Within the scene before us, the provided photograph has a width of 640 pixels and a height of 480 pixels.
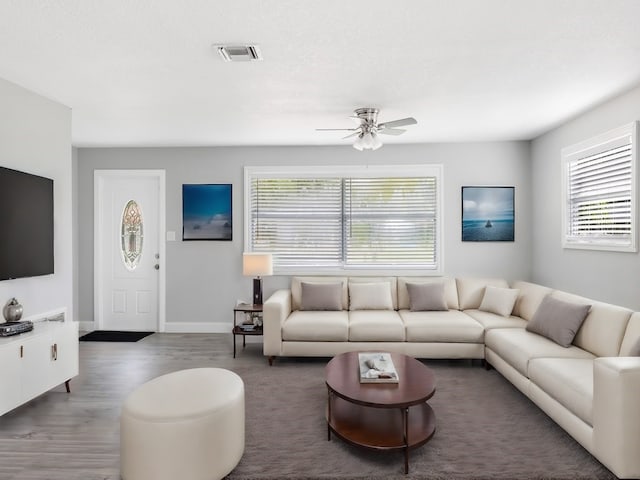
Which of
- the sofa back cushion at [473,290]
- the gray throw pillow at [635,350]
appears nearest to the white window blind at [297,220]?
the sofa back cushion at [473,290]

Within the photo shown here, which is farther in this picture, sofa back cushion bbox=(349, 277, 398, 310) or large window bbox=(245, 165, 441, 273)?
large window bbox=(245, 165, 441, 273)

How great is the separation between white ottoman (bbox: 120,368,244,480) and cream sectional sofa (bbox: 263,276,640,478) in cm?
176

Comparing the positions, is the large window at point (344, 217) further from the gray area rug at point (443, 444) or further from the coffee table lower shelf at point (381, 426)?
the coffee table lower shelf at point (381, 426)

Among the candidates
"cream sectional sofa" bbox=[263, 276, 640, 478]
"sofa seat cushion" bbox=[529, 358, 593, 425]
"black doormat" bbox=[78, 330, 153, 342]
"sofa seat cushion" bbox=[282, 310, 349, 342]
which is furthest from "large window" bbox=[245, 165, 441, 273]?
"sofa seat cushion" bbox=[529, 358, 593, 425]

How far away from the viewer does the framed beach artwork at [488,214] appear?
15.4ft

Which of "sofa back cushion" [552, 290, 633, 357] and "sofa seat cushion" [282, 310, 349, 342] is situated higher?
"sofa back cushion" [552, 290, 633, 357]

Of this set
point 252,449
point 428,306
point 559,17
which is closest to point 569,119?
point 559,17

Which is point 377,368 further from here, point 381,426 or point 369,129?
point 369,129

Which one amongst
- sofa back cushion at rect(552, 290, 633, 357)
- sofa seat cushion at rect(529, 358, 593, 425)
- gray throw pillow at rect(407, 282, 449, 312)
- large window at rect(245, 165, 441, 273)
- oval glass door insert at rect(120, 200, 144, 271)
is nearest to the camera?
sofa seat cushion at rect(529, 358, 593, 425)

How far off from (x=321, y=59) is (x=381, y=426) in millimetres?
2466

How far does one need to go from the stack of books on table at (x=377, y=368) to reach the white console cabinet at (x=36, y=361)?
2399 mm

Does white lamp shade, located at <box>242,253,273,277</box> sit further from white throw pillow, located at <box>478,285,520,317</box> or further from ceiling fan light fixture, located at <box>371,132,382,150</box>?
white throw pillow, located at <box>478,285,520,317</box>

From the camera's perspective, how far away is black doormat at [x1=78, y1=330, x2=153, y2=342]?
15.0 ft

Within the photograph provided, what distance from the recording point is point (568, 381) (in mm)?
2350
